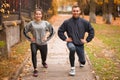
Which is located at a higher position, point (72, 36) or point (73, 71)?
point (72, 36)

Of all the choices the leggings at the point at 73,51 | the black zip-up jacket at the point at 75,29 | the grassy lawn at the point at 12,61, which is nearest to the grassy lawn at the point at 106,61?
the leggings at the point at 73,51

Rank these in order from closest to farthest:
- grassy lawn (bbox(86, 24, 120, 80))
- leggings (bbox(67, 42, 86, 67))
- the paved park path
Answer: the paved park path, leggings (bbox(67, 42, 86, 67)), grassy lawn (bbox(86, 24, 120, 80))

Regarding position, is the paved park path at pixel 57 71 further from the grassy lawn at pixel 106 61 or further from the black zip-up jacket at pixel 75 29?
the black zip-up jacket at pixel 75 29

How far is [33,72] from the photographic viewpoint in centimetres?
952

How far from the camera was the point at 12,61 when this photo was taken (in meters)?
11.2

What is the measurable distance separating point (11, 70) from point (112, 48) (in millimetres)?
6317

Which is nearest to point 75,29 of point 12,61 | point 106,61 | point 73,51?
point 73,51

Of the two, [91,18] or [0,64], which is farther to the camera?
[91,18]

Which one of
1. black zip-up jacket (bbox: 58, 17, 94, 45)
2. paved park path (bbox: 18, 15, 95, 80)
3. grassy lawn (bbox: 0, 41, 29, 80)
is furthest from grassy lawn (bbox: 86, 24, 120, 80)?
grassy lawn (bbox: 0, 41, 29, 80)

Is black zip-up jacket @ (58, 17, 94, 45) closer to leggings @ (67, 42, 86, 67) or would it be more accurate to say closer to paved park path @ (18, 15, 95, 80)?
leggings @ (67, 42, 86, 67)

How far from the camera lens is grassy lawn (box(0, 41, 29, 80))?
925 centimetres

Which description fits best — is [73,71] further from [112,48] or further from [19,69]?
[112,48]

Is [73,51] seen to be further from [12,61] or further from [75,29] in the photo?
[12,61]

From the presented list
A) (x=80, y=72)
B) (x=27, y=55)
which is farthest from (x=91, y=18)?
(x=80, y=72)
